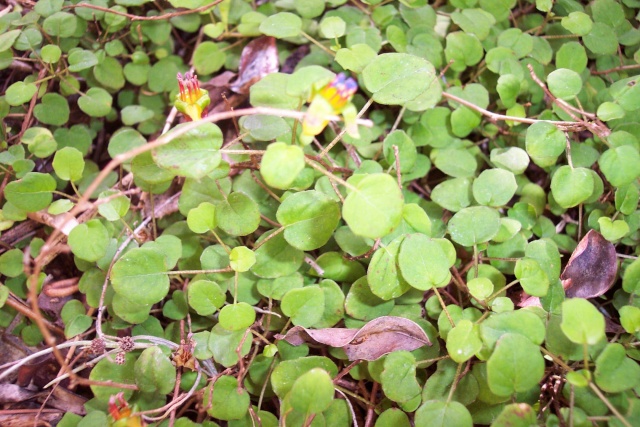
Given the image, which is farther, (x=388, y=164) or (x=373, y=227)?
(x=388, y=164)

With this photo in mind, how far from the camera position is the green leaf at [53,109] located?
1606 millimetres

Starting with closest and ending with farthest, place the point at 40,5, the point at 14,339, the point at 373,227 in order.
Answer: the point at 373,227 → the point at 14,339 → the point at 40,5

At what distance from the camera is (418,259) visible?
1184mm

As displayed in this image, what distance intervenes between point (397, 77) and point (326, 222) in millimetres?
425

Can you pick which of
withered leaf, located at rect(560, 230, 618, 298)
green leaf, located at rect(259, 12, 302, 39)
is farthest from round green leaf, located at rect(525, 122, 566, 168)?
green leaf, located at rect(259, 12, 302, 39)

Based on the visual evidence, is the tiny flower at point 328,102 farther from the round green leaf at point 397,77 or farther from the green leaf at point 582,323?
the green leaf at point 582,323

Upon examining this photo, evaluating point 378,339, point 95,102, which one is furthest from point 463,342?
point 95,102

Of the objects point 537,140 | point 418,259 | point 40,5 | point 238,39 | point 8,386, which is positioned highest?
point 40,5

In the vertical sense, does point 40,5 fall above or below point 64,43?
above

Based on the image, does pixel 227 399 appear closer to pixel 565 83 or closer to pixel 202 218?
pixel 202 218

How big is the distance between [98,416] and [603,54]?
1.85 meters

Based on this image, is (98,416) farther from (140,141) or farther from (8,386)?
(140,141)

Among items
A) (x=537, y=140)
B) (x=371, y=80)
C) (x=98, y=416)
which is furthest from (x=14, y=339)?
(x=537, y=140)

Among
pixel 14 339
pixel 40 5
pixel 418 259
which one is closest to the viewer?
pixel 418 259
